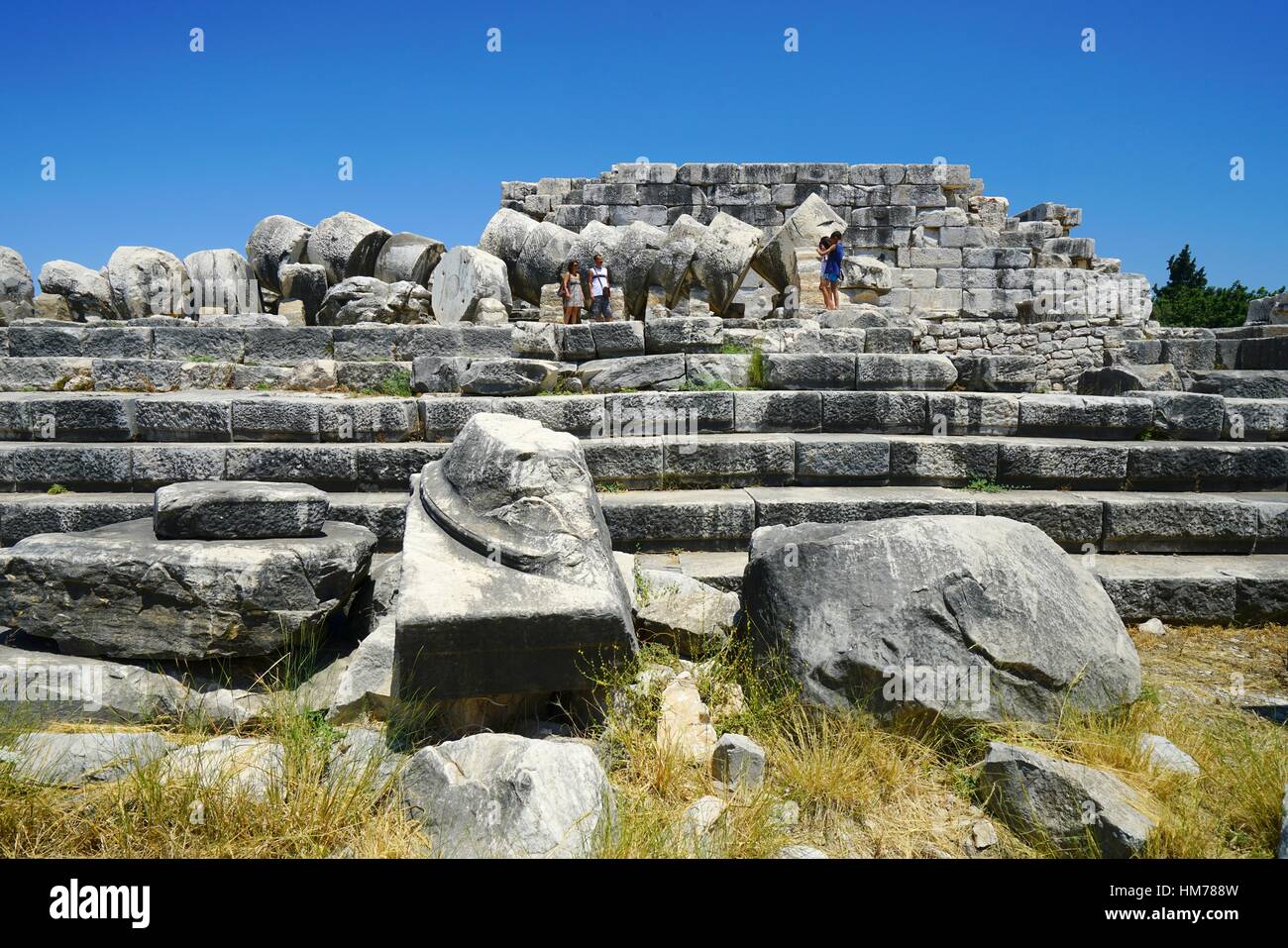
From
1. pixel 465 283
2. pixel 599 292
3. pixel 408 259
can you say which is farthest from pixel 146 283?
pixel 599 292

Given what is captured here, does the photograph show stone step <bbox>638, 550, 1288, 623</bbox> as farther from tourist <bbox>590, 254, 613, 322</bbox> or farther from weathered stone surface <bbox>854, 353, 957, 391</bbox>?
tourist <bbox>590, 254, 613, 322</bbox>

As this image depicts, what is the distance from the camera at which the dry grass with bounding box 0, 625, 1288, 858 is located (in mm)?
2486

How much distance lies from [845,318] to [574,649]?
7.41 m

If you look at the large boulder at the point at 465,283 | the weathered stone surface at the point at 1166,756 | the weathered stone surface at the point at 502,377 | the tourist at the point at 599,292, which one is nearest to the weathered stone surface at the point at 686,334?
the weathered stone surface at the point at 502,377

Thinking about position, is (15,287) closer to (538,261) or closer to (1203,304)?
(538,261)

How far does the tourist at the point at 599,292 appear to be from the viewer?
435 inches

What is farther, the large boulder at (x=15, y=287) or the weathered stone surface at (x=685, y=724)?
the large boulder at (x=15, y=287)

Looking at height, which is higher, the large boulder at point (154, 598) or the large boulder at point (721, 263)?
the large boulder at point (721, 263)

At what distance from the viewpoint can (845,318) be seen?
951 centimetres

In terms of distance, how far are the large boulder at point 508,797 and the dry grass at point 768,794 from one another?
0.29ft

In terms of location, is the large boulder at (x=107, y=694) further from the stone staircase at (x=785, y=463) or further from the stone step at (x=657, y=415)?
the stone step at (x=657, y=415)

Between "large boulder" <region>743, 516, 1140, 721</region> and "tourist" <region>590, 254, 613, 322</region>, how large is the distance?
8095 mm

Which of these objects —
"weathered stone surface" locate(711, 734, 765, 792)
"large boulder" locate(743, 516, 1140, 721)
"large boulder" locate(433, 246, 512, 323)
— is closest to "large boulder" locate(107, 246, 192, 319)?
"large boulder" locate(433, 246, 512, 323)
